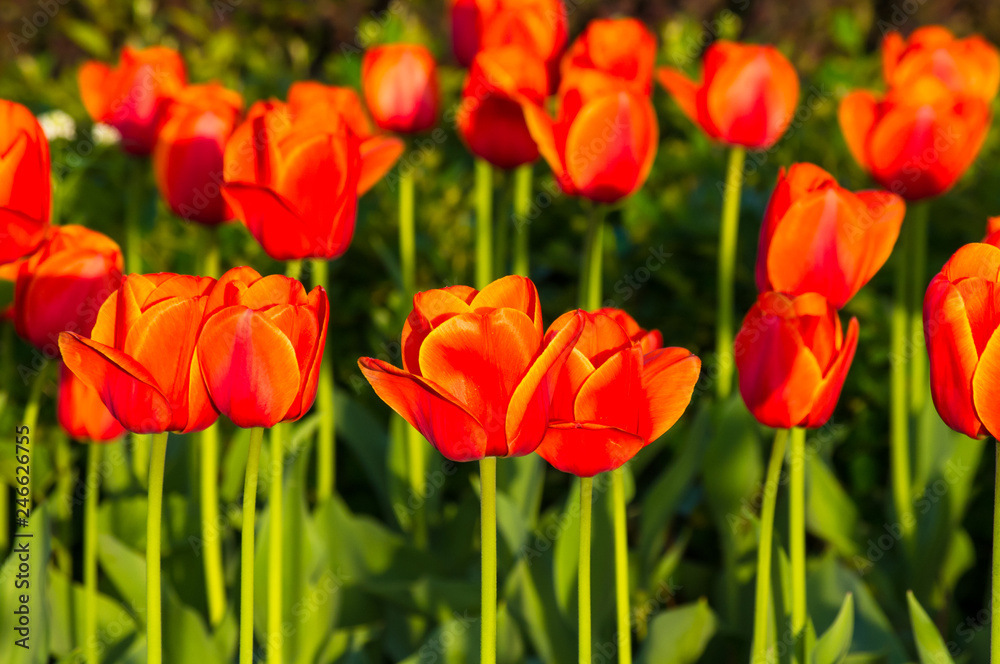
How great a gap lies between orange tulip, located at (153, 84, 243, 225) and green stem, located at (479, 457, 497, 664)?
0.70m

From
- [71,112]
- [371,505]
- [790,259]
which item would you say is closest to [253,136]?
[790,259]

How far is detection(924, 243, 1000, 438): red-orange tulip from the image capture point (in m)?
0.86

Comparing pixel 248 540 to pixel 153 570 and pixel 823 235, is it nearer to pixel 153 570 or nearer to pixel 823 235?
pixel 153 570

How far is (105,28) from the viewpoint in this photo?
14.3 feet

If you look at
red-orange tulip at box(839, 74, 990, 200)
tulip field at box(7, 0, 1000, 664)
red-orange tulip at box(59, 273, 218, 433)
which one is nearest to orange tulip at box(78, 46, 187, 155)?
tulip field at box(7, 0, 1000, 664)

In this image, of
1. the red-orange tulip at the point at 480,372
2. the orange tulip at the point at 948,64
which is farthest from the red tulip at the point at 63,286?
the orange tulip at the point at 948,64

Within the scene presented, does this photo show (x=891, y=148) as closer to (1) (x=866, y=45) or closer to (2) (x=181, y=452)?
(2) (x=181, y=452)

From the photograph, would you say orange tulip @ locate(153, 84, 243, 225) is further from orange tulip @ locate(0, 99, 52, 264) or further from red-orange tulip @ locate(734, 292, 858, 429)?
red-orange tulip @ locate(734, 292, 858, 429)

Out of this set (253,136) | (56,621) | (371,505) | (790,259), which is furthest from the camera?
(371,505)

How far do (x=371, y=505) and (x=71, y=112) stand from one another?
1650mm

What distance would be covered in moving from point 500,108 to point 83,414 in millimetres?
724

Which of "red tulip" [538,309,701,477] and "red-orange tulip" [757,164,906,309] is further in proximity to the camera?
"red-orange tulip" [757,164,906,309]

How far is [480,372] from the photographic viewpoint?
32.7 inches

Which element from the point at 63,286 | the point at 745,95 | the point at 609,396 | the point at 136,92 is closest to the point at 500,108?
the point at 745,95
